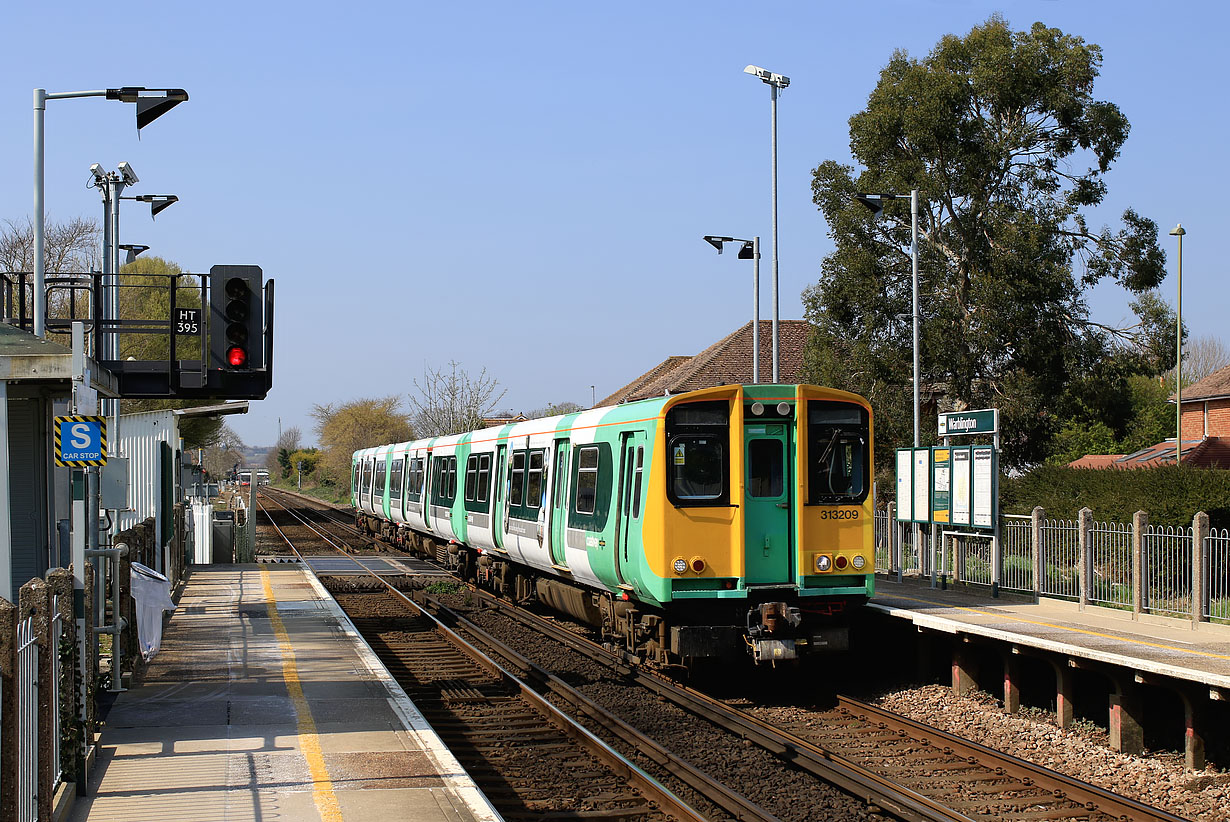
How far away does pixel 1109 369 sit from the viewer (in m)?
26.6

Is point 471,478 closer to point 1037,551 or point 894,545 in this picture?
Result: point 894,545

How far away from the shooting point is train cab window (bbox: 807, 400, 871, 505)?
12188 mm

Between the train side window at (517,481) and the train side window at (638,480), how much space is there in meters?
5.53

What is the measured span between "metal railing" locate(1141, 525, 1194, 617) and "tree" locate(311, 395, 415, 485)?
86703 mm

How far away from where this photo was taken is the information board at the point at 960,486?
50.4 ft

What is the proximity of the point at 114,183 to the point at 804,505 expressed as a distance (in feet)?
41.6

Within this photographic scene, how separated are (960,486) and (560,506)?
17.4ft

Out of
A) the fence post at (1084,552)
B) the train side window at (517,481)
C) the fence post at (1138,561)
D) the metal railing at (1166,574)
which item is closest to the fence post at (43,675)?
the fence post at (1138,561)

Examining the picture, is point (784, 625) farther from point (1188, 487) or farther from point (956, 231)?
point (956, 231)

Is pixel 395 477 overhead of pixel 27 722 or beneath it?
overhead

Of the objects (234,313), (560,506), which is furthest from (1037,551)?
(234,313)

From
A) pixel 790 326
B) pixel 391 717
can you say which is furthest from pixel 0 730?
pixel 790 326

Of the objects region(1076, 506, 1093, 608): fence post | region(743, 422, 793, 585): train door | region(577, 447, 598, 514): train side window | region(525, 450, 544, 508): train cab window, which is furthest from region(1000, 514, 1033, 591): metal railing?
region(525, 450, 544, 508): train cab window

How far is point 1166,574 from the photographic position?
1270 centimetres
